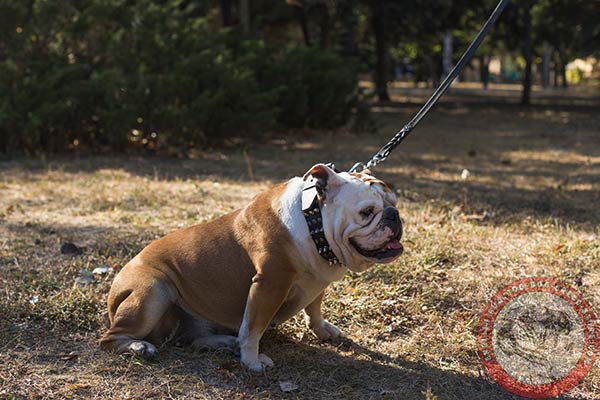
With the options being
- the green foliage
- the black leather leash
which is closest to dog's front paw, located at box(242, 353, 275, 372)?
the black leather leash

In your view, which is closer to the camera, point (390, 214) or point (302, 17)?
point (390, 214)

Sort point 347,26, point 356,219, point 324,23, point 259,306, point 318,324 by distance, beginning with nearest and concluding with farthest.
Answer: point 356,219 → point 259,306 → point 318,324 → point 324,23 → point 347,26

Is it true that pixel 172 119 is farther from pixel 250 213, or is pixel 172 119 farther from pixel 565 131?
pixel 565 131

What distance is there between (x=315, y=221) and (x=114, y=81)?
25.1ft

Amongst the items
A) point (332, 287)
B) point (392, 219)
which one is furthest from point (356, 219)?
point (332, 287)

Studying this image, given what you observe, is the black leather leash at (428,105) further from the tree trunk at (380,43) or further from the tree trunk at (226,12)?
the tree trunk at (380,43)

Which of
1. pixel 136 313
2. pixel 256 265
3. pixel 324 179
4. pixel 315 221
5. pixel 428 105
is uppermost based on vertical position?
pixel 428 105

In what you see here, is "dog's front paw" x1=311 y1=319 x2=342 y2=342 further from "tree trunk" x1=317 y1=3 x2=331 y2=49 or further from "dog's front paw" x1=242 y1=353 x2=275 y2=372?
"tree trunk" x1=317 y1=3 x2=331 y2=49

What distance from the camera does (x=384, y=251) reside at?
3.15 metres

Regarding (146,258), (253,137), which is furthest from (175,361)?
(253,137)

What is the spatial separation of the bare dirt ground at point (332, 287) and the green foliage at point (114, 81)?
0.63 m

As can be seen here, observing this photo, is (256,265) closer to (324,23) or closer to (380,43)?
(324,23)

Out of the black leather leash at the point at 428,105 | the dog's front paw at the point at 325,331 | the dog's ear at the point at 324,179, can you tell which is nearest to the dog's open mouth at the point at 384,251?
the dog's ear at the point at 324,179

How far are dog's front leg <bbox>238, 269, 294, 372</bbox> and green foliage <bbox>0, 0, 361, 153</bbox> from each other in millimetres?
7123
